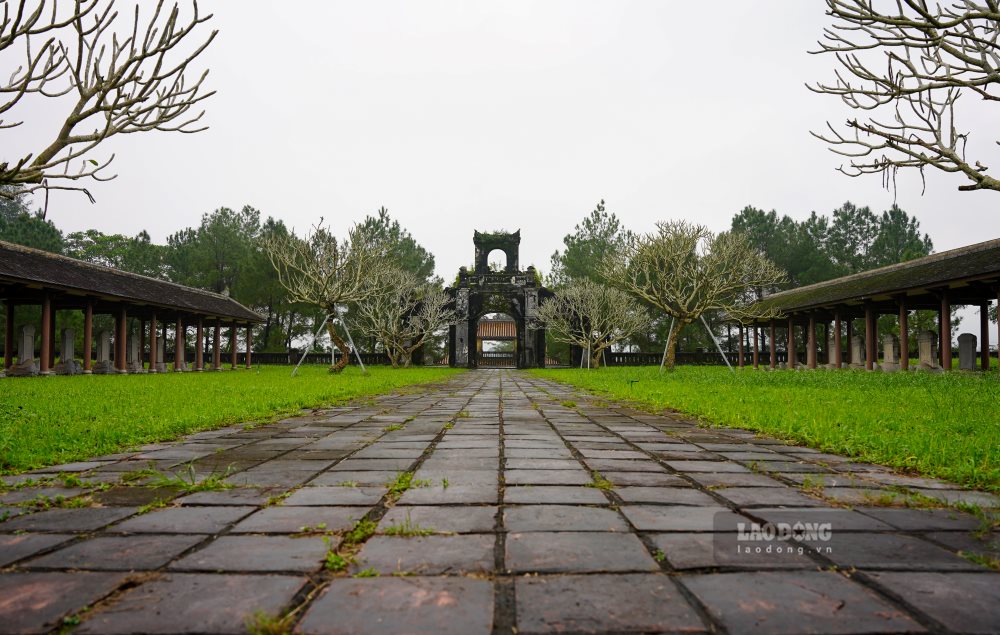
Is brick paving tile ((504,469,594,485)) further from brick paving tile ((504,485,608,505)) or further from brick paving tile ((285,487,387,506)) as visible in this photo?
brick paving tile ((285,487,387,506))

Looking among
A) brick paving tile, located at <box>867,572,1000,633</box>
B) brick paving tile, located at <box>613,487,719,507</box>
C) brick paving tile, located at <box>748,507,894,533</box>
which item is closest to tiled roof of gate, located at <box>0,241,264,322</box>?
brick paving tile, located at <box>613,487,719,507</box>

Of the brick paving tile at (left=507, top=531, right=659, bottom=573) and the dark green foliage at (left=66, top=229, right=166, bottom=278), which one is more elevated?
the dark green foliage at (left=66, top=229, right=166, bottom=278)

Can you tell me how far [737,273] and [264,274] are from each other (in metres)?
27.9

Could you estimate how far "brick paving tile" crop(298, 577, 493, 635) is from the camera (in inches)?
65.0

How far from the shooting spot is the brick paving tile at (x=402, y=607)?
165cm

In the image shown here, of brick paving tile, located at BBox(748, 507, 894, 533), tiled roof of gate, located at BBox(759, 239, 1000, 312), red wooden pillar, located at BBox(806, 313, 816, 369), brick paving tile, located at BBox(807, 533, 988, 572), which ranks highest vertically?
tiled roof of gate, located at BBox(759, 239, 1000, 312)

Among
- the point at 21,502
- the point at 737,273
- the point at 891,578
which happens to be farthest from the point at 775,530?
the point at 737,273

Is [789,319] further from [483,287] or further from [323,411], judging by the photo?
[323,411]

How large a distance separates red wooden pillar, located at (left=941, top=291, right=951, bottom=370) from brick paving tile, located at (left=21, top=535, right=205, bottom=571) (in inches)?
807

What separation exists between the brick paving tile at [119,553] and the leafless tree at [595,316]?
27567 mm

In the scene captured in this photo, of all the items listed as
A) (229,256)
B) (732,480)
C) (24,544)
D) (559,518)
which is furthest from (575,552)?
(229,256)

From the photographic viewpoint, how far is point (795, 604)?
182cm

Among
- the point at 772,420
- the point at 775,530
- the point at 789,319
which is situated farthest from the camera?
the point at 789,319

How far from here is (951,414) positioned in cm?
650
